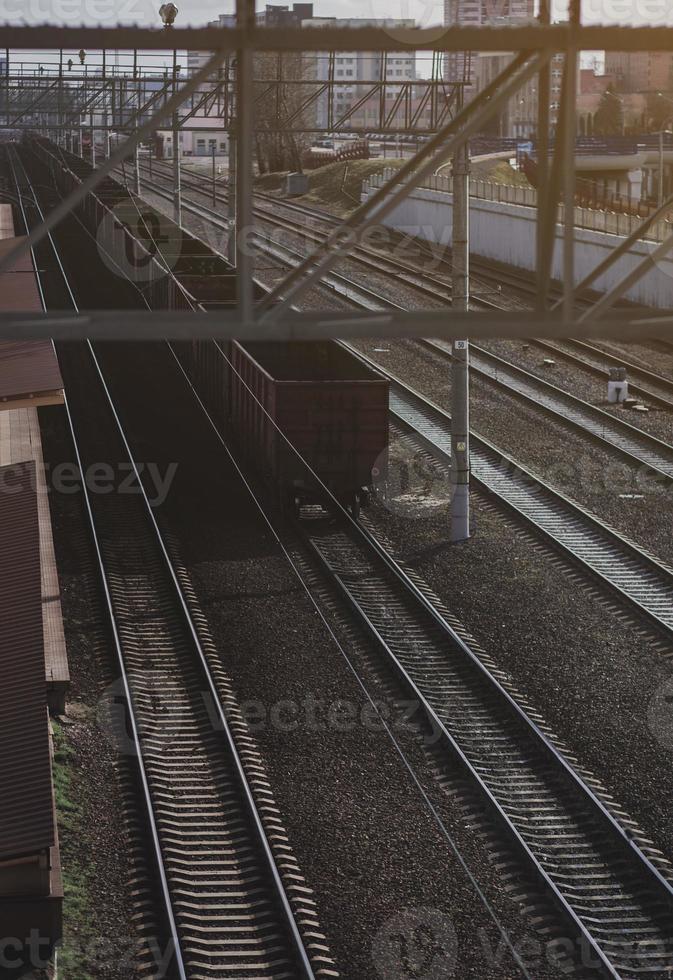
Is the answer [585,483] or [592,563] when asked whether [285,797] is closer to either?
[592,563]

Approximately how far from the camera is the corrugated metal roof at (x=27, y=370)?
43.8 ft

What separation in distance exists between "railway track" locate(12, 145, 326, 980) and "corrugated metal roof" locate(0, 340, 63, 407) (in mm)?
2476

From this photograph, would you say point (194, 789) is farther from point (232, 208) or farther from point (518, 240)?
point (518, 240)

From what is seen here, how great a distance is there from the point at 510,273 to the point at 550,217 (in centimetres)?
3349

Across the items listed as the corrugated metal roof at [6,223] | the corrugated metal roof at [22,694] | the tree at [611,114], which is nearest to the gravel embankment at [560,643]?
the corrugated metal roof at [22,694]

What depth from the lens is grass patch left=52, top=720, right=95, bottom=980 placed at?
26.0ft

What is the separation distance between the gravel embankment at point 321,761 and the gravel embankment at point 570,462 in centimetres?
464

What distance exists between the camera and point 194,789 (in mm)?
10359

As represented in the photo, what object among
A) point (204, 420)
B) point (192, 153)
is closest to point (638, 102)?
point (192, 153)

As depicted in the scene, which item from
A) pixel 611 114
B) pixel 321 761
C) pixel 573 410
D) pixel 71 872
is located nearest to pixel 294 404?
pixel 321 761

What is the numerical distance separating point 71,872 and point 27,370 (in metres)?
7.03

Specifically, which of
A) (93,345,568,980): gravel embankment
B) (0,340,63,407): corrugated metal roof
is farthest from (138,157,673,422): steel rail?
(0,340,63,407): corrugated metal roof

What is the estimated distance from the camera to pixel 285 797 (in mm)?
10109

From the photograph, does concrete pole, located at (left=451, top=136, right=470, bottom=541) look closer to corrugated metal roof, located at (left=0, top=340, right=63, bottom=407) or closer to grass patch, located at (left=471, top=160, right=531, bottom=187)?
corrugated metal roof, located at (left=0, top=340, right=63, bottom=407)
